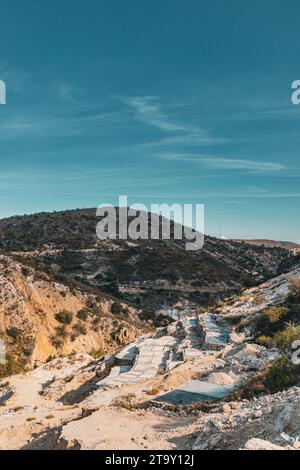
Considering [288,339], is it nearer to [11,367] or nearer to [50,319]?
[11,367]

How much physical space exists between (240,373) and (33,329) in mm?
24029

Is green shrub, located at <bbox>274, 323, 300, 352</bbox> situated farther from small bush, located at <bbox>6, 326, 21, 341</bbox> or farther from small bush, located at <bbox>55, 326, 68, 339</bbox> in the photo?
small bush, located at <bbox>55, 326, 68, 339</bbox>

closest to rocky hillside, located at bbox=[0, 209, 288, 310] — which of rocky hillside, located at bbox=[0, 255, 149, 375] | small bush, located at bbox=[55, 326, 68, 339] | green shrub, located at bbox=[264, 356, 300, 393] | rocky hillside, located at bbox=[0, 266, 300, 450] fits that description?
rocky hillside, located at bbox=[0, 255, 149, 375]

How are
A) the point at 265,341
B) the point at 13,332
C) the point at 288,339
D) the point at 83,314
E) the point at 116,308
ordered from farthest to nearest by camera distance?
the point at 116,308 < the point at 83,314 < the point at 13,332 < the point at 265,341 < the point at 288,339

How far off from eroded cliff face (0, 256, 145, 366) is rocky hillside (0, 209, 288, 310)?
5693 mm

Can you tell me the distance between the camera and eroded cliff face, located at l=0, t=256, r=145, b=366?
34.8 meters

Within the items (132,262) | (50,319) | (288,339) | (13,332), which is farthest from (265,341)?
(132,262)

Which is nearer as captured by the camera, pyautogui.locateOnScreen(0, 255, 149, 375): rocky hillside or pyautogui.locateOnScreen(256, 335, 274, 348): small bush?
pyautogui.locateOnScreen(256, 335, 274, 348): small bush

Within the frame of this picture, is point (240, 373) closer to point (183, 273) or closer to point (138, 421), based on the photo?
point (138, 421)

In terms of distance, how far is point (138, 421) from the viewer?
451 inches

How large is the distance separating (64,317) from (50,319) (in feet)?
5.25

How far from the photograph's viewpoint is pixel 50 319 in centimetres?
3934

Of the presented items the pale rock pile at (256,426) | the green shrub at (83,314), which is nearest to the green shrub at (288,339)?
the pale rock pile at (256,426)

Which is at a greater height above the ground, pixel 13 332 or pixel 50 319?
pixel 50 319
